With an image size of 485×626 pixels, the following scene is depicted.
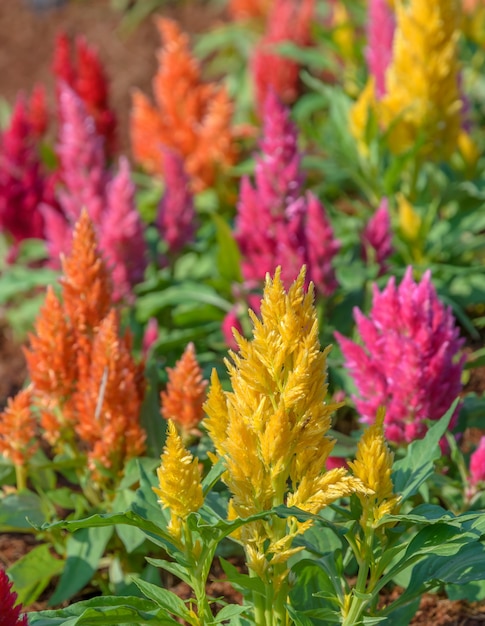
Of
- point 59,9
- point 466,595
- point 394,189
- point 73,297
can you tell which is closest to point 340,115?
point 394,189

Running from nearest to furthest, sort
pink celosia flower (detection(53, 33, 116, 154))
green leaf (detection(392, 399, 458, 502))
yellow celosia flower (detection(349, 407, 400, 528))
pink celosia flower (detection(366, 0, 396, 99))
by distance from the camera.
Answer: yellow celosia flower (detection(349, 407, 400, 528)), green leaf (detection(392, 399, 458, 502)), pink celosia flower (detection(366, 0, 396, 99)), pink celosia flower (detection(53, 33, 116, 154))

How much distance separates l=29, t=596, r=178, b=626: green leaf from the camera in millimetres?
2066

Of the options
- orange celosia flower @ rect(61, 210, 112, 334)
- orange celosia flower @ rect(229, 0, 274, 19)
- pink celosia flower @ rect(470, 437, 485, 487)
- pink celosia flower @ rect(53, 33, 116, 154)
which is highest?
orange celosia flower @ rect(229, 0, 274, 19)

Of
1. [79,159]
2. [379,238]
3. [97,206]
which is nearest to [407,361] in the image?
[379,238]

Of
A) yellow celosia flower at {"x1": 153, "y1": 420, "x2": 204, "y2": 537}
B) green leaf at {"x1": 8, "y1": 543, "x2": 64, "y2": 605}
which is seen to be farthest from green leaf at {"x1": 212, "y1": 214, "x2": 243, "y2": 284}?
yellow celosia flower at {"x1": 153, "y1": 420, "x2": 204, "y2": 537}

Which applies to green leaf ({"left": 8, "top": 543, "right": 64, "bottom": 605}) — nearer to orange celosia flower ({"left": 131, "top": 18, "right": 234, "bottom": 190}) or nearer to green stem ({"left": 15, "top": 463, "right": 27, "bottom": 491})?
green stem ({"left": 15, "top": 463, "right": 27, "bottom": 491})

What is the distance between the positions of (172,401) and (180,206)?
1.44 metres

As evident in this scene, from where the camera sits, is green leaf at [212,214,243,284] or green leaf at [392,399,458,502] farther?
green leaf at [212,214,243,284]

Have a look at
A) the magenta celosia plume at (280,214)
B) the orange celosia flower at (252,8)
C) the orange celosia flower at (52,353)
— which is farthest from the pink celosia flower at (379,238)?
the orange celosia flower at (252,8)

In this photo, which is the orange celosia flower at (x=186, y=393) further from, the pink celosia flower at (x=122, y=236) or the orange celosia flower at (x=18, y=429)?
the pink celosia flower at (x=122, y=236)

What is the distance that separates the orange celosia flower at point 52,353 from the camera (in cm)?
271

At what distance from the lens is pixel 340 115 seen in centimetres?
455

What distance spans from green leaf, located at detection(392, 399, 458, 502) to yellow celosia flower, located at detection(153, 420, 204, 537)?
20.9 inches

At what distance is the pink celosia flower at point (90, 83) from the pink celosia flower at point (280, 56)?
3.07 ft
